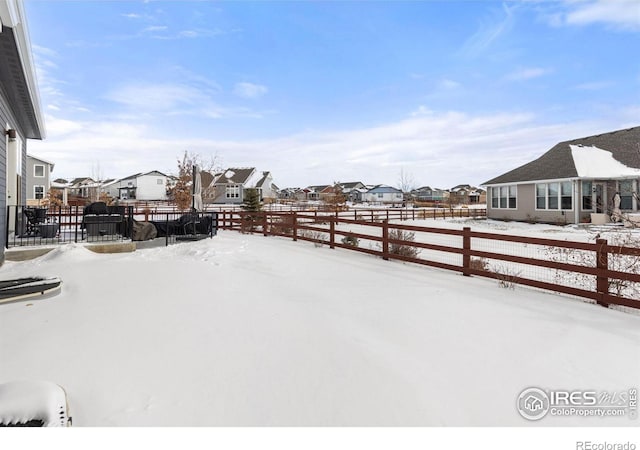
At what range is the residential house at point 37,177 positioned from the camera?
32.3m

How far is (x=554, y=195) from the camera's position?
787 inches

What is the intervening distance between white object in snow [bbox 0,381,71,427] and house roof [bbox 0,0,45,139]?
16.5ft

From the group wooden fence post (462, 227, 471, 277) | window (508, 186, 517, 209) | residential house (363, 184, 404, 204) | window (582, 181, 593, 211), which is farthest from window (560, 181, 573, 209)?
residential house (363, 184, 404, 204)

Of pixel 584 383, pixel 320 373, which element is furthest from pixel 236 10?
pixel 584 383

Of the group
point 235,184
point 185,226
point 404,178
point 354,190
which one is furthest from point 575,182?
point 354,190

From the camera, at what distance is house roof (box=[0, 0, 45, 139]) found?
16.0 ft

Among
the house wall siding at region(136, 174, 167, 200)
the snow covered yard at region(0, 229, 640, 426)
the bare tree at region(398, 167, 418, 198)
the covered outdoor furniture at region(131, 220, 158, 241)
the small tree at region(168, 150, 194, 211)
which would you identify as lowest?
the snow covered yard at region(0, 229, 640, 426)

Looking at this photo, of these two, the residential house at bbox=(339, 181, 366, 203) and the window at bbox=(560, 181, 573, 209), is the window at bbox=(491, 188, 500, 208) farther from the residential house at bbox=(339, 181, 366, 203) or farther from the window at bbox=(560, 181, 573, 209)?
the residential house at bbox=(339, 181, 366, 203)

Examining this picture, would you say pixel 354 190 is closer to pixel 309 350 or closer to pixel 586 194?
pixel 586 194

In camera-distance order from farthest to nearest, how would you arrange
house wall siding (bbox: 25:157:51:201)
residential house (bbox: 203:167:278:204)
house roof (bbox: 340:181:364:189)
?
house roof (bbox: 340:181:364:189), residential house (bbox: 203:167:278:204), house wall siding (bbox: 25:157:51:201)

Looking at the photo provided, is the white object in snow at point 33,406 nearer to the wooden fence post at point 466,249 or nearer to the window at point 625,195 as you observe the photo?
the wooden fence post at point 466,249

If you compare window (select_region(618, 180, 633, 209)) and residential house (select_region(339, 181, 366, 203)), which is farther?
residential house (select_region(339, 181, 366, 203))

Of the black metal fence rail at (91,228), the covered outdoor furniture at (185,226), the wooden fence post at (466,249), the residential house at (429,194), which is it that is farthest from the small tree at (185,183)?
the residential house at (429,194)

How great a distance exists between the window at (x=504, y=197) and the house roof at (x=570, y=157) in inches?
23.7
